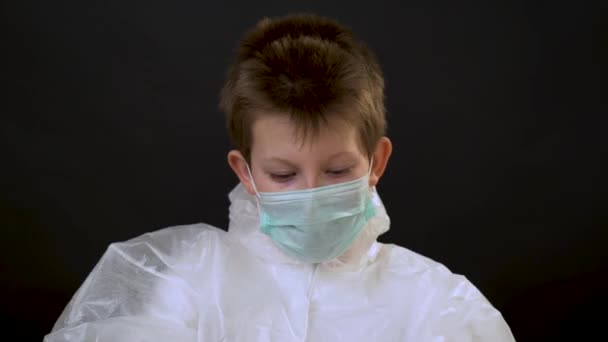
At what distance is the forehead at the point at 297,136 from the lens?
136 cm

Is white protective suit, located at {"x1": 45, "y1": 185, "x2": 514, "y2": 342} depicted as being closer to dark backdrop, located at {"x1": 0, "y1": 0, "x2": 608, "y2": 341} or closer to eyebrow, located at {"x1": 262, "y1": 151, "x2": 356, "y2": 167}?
eyebrow, located at {"x1": 262, "y1": 151, "x2": 356, "y2": 167}

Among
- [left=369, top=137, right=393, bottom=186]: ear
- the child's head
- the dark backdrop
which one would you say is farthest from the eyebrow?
the dark backdrop

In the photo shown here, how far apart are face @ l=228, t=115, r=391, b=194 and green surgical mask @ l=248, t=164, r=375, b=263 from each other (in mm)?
15

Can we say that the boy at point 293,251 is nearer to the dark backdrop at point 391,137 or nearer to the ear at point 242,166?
the ear at point 242,166

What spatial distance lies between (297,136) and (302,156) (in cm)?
3

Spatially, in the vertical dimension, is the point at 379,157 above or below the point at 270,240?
above

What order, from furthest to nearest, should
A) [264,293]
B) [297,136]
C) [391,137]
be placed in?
[391,137] < [264,293] < [297,136]

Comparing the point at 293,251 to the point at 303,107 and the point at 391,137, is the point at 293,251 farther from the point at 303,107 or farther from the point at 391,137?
the point at 391,137

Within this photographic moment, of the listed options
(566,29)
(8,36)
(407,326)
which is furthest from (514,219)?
(8,36)

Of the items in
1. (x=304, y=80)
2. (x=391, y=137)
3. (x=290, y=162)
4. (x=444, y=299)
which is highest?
(x=304, y=80)

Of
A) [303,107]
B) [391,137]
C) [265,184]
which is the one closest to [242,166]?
[265,184]

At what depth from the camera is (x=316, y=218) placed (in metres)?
1.42

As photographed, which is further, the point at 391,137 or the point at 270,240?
the point at 391,137

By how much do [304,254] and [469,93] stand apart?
850 mm
